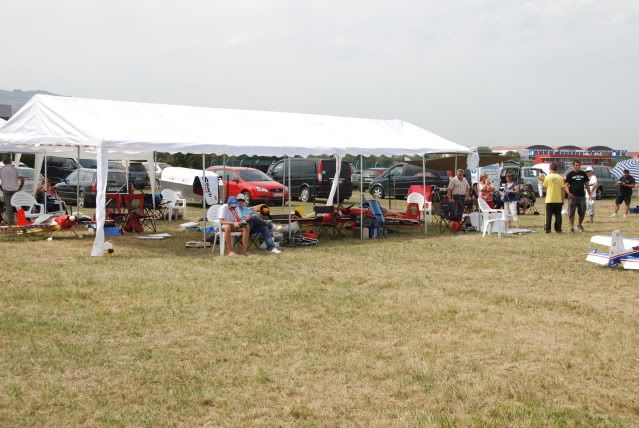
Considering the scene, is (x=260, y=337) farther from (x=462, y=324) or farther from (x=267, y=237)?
(x=267, y=237)

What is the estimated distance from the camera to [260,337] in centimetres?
Result: 621

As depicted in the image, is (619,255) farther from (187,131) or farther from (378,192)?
(378,192)

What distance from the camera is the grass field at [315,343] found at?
4.53 m

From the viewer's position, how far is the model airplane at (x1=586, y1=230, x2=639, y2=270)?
31.5ft

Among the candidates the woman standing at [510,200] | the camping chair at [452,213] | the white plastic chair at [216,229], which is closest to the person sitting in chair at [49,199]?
the white plastic chair at [216,229]

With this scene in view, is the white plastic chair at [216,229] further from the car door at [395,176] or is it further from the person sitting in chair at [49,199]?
the car door at [395,176]

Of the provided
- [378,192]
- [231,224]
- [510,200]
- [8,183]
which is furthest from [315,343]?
[378,192]

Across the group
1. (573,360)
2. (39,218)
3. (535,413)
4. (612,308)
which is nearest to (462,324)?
(573,360)

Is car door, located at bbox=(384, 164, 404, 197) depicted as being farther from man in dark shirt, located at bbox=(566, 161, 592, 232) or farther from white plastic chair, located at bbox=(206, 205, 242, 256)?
white plastic chair, located at bbox=(206, 205, 242, 256)

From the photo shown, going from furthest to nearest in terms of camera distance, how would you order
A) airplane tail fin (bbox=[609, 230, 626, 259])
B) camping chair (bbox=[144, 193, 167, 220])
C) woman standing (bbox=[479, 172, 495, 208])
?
1. camping chair (bbox=[144, 193, 167, 220])
2. woman standing (bbox=[479, 172, 495, 208])
3. airplane tail fin (bbox=[609, 230, 626, 259])

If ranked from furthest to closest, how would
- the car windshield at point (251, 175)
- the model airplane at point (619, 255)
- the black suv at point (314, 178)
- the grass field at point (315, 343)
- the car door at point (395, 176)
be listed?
the car door at point (395, 176) < the black suv at point (314, 178) < the car windshield at point (251, 175) < the model airplane at point (619, 255) < the grass field at point (315, 343)

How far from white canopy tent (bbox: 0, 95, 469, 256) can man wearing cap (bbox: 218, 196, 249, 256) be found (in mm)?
1026

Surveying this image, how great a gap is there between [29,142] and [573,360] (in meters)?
9.35

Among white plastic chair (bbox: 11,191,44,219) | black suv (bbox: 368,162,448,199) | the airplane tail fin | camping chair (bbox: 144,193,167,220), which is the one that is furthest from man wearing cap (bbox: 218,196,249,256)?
black suv (bbox: 368,162,448,199)
